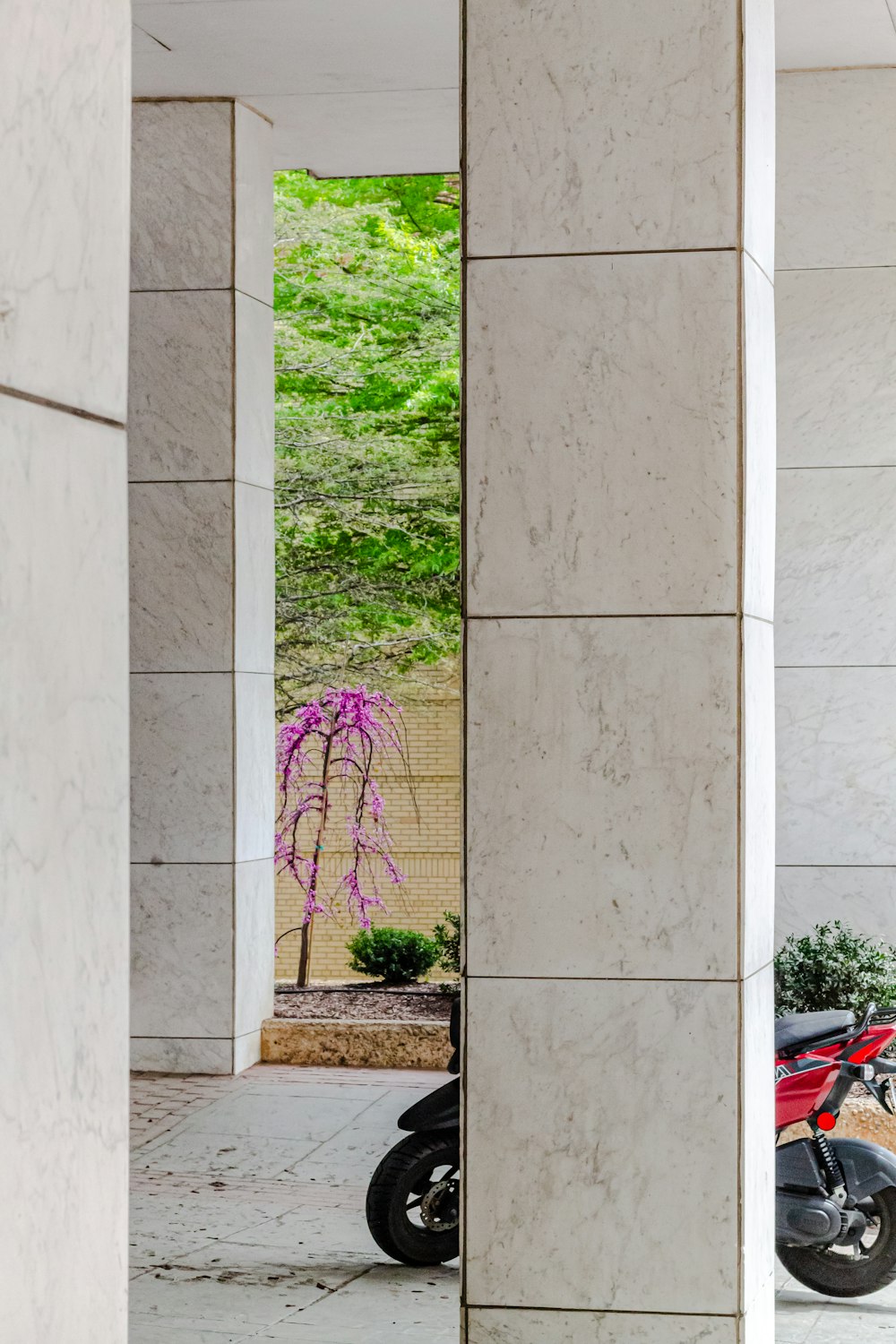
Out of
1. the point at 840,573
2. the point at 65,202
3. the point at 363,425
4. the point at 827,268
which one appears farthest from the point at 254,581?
the point at 65,202

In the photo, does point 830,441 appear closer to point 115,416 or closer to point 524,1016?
point 524,1016

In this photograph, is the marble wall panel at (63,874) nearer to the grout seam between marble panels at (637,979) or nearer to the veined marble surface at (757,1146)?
the grout seam between marble panels at (637,979)

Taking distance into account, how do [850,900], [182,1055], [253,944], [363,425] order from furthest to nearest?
[363,425] → [253,944] → [182,1055] → [850,900]

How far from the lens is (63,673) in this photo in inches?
47.0

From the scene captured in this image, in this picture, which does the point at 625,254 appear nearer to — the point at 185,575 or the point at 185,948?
the point at 185,575

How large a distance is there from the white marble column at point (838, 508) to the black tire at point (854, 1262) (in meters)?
3.78

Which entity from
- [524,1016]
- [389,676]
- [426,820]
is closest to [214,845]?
[524,1016]

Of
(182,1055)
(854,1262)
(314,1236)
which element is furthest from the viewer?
(182,1055)

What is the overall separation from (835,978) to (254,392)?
5.12 metres

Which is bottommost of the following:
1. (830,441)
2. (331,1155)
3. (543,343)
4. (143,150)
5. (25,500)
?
(331,1155)

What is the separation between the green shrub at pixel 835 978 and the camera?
23.6 ft

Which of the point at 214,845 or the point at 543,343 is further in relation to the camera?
the point at 214,845

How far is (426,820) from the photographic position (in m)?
21.1

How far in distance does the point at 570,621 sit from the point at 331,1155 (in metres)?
4.62
